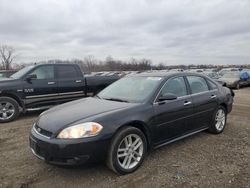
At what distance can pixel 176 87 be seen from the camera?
193 inches

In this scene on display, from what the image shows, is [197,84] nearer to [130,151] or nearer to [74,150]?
[130,151]

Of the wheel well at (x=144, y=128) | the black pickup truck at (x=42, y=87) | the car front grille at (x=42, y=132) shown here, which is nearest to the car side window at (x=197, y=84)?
the wheel well at (x=144, y=128)

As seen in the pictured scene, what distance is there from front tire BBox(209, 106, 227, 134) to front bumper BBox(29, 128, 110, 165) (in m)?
3.08

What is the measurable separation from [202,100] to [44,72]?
5388mm

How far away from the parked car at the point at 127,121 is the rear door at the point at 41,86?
371 centimetres

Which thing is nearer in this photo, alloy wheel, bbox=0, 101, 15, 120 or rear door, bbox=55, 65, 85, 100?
alloy wheel, bbox=0, 101, 15, 120

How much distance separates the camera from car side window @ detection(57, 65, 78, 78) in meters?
8.73

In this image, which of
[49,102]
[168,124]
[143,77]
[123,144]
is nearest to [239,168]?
[168,124]

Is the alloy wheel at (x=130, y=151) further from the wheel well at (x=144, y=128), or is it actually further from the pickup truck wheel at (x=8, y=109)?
the pickup truck wheel at (x=8, y=109)

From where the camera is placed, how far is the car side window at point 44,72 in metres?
8.29

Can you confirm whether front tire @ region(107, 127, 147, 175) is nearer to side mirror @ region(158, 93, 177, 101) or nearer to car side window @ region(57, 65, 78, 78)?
side mirror @ region(158, 93, 177, 101)

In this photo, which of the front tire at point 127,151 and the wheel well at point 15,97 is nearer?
the front tire at point 127,151

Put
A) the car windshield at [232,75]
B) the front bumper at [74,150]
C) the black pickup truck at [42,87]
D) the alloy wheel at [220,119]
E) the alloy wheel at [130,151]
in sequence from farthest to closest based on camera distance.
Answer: the car windshield at [232,75] < the black pickup truck at [42,87] < the alloy wheel at [220,119] < the alloy wheel at [130,151] < the front bumper at [74,150]

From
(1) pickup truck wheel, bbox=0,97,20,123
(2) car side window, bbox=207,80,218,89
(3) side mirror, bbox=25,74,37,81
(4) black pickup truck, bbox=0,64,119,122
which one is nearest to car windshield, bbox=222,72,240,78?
(4) black pickup truck, bbox=0,64,119,122
